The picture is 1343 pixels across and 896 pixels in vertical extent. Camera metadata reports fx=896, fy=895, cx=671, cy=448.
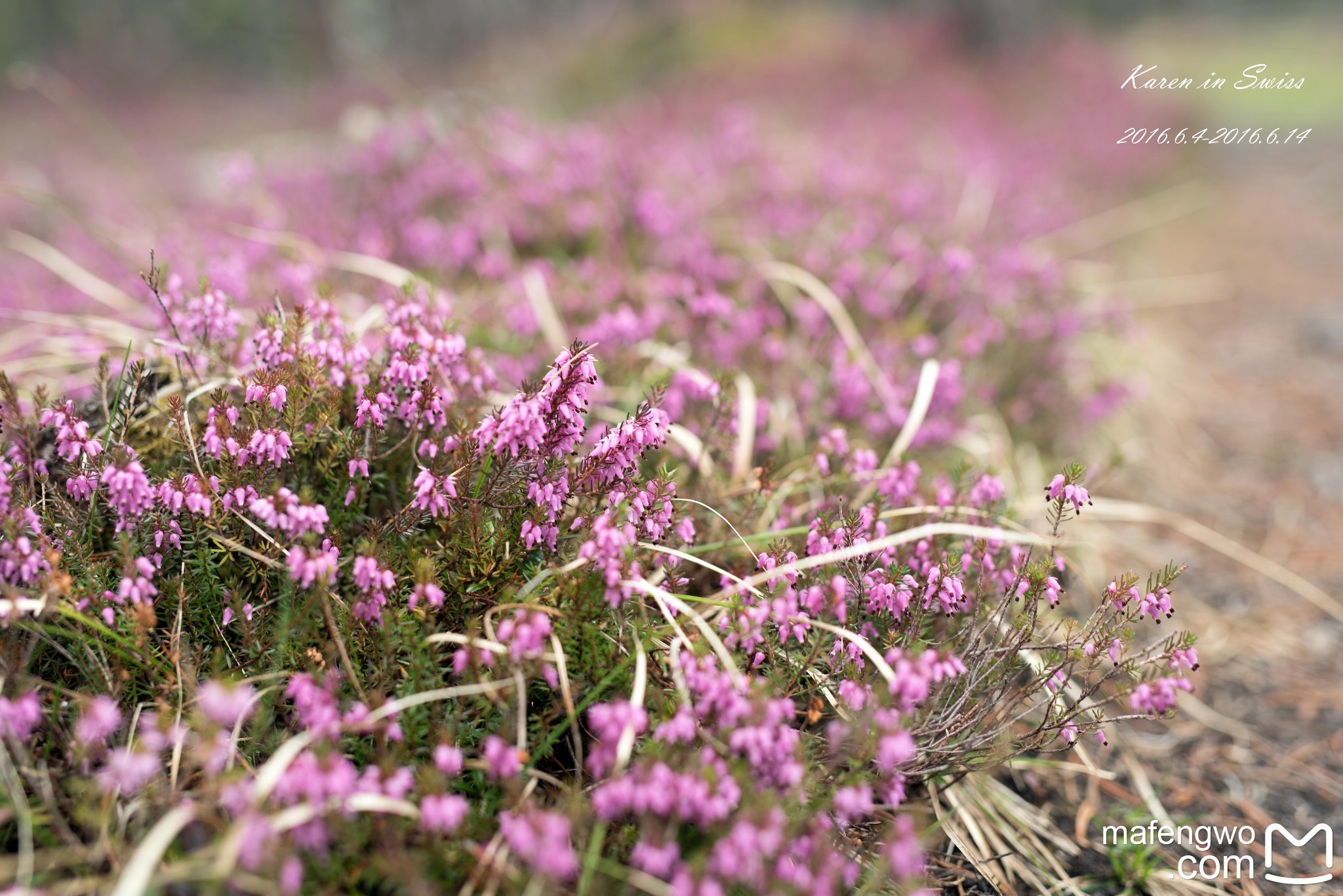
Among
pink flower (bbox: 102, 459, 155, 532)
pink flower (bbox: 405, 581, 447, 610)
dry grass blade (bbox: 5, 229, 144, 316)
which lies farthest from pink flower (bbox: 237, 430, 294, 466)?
dry grass blade (bbox: 5, 229, 144, 316)

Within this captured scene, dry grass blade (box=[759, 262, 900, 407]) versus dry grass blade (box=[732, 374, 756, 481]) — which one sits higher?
dry grass blade (box=[759, 262, 900, 407])

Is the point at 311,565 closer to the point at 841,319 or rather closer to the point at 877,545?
the point at 877,545

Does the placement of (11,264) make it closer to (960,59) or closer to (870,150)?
(870,150)

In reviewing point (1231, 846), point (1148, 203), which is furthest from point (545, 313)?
point (1148, 203)

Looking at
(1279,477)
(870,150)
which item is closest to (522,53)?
(870,150)

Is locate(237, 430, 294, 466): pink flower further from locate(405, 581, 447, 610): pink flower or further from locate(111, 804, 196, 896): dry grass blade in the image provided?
locate(111, 804, 196, 896): dry grass blade

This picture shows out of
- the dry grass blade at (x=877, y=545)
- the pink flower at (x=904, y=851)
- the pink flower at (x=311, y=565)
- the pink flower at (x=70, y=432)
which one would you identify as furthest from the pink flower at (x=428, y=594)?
the pink flower at (x=904, y=851)

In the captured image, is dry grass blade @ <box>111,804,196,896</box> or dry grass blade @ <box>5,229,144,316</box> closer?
dry grass blade @ <box>111,804,196,896</box>
